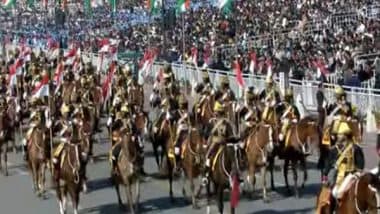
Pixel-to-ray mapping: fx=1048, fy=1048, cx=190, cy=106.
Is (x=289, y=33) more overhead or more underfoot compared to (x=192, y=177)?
more overhead

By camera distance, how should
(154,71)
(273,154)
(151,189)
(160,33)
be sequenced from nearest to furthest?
(273,154) → (151,189) → (154,71) → (160,33)

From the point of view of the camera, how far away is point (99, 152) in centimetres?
3497

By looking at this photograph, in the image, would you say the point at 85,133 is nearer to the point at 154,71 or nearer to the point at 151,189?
the point at 151,189

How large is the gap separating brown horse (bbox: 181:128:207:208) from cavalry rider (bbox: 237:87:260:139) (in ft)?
5.59

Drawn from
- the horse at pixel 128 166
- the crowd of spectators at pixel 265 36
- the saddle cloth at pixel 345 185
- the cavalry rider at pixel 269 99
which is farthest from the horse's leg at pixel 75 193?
the crowd of spectators at pixel 265 36

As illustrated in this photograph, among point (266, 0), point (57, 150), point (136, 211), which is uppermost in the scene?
point (266, 0)

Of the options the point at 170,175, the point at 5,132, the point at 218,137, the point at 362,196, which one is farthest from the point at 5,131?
the point at 362,196

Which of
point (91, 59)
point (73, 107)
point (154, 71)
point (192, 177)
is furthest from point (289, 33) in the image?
point (192, 177)

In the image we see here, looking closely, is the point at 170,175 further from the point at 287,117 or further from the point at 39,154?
A: the point at 39,154

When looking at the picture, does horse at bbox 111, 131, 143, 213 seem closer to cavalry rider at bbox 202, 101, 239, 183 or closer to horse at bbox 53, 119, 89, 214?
horse at bbox 53, 119, 89, 214

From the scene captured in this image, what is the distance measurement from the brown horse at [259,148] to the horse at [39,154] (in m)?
5.35

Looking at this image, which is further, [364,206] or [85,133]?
[85,133]

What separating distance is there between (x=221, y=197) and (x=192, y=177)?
2.40 meters

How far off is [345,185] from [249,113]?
980 centimetres
